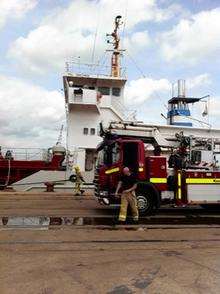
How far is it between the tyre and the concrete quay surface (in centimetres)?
365

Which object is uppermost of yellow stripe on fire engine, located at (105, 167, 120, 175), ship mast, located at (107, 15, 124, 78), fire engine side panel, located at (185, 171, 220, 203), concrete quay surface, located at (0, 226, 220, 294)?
ship mast, located at (107, 15, 124, 78)

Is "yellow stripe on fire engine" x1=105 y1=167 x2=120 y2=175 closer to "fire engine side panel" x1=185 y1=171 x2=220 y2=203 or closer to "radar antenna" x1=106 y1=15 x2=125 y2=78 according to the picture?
"fire engine side panel" x1=185 y1=171 x2=220 y2=203

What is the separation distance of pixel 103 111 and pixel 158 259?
23313mm

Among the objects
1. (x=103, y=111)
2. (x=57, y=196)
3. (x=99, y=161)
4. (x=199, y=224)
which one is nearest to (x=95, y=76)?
(x=103, y=111)

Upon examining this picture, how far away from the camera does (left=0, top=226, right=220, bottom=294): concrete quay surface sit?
666 cm

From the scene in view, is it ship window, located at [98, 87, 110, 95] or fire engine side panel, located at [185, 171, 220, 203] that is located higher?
ship window, located at [98, 87, 110, 95]

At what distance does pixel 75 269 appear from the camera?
7.62 m

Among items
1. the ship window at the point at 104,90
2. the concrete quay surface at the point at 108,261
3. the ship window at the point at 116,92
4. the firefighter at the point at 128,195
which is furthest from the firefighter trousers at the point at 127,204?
the ship window at the point at 116,92

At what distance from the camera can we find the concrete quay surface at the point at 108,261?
262 inches

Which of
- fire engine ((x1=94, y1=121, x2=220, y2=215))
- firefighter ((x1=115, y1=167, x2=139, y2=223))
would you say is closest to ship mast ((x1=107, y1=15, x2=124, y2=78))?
fire engine ((x1=94, y1=121, x2=220, y2=215))

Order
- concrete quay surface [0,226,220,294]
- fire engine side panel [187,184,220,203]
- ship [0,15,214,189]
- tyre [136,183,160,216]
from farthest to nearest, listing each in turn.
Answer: ship [0,15,214,189]
fire engine side panel [187,184,220,203]
tyre [136,183,160,216]
concrete quay surface [0,226,220,294]

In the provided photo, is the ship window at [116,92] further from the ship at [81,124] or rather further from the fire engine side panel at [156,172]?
the fire engine side panel at [156,172]

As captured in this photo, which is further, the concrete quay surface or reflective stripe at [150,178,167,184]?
reflective stripe at [150,178,167,184]

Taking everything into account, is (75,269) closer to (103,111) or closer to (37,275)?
(37,275)
